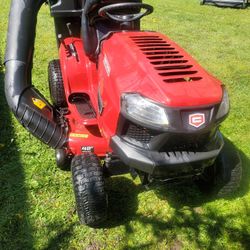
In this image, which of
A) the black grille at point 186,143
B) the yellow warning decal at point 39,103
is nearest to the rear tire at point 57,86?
the yellow warning decal at point 39,103

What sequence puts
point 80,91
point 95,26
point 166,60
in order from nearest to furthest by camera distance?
1. point 166,60
2. point 95,26
3. point 80,91

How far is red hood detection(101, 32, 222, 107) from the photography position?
2.46 m

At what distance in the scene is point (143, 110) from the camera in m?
2.46

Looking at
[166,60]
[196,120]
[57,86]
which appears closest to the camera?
[196,120]

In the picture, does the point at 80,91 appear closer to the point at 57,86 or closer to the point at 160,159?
the point at 57,86

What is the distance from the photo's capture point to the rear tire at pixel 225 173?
327cm

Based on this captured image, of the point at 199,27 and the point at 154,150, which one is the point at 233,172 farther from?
the point at 199,27

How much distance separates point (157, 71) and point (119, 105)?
326mm

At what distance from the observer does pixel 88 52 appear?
11.1 ft

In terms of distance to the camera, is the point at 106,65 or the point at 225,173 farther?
the point at 225,173

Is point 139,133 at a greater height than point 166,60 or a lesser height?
lesser

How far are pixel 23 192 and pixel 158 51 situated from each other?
1.64m

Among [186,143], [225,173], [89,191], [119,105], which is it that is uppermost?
[119,105]

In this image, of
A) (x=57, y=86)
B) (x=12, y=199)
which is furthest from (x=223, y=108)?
(x=57, y=86)
